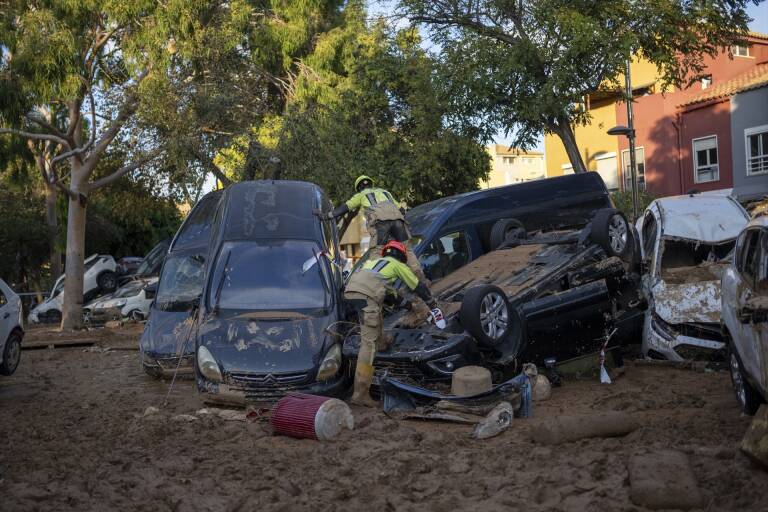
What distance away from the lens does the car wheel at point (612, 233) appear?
10.0 meters

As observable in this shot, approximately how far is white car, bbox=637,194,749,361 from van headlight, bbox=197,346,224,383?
4.85 meters

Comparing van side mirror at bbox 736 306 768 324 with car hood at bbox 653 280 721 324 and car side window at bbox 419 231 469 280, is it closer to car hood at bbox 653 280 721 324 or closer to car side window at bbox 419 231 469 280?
car hood at bbox 653 280 721 324

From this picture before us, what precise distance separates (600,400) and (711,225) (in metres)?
3.80

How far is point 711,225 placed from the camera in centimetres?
1099

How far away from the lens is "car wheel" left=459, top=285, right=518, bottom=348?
8.46 m

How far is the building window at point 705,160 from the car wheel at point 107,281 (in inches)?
833

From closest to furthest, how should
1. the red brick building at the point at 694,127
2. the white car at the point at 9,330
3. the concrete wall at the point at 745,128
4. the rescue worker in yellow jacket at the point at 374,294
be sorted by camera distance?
the rescue worker in yellow jacket at the point at 374,294 < the white car at the point at 9,330 < the concrete wall at the point at 745,128 < the red brick building at the point at 694,127

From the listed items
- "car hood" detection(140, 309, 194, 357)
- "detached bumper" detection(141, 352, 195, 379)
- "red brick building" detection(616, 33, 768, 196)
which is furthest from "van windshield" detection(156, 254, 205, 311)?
"red brick building" detection(616, 33, 768, 196)

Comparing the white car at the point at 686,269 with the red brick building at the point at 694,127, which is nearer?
the white car at the point at 686,269

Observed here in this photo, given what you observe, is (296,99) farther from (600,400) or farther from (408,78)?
(600,400)

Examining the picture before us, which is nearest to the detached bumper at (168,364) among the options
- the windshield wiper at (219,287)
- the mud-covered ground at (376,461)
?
the windshield wiper at (219,287)

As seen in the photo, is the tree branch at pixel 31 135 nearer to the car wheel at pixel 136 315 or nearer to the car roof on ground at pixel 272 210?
the car wheel at pixel 136 315

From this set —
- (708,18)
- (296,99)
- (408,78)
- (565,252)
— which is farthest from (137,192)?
(565,252)

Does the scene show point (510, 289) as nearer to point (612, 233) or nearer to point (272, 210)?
point (612, 233)
